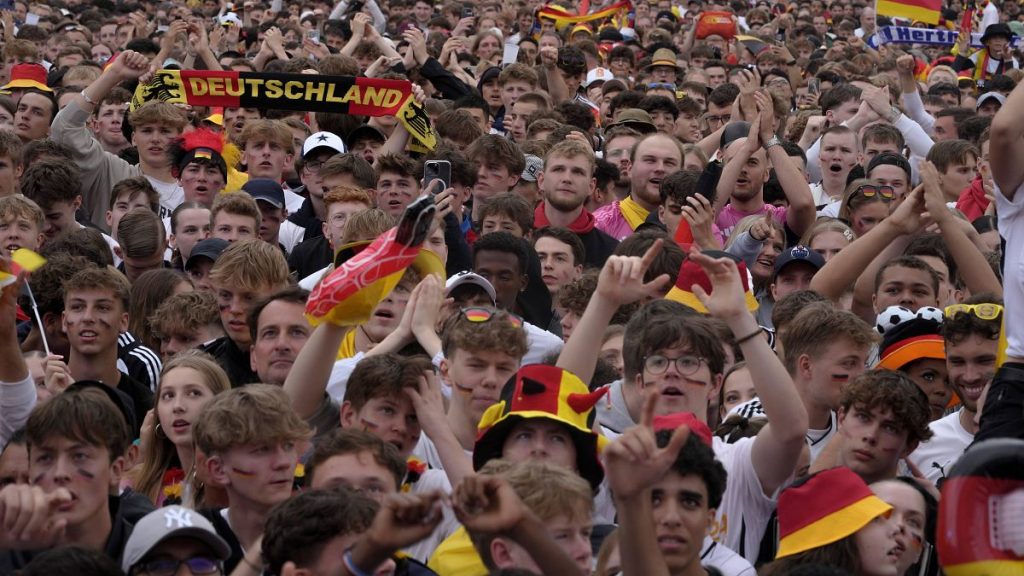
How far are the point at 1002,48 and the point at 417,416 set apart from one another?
1497cm

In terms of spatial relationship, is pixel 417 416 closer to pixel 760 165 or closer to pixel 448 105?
pixel 760 165

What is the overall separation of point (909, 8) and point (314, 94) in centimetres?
1018

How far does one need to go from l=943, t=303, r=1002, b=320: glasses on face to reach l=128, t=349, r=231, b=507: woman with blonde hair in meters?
2.80

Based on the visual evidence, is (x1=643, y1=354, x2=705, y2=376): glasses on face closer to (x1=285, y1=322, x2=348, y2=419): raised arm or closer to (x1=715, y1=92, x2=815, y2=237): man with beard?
(x1=285, y1=322, x2=348, y2=419): raised arm

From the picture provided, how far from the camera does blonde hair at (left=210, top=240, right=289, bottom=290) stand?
709 cm

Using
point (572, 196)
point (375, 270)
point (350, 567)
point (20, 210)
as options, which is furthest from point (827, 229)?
point (350, 567)

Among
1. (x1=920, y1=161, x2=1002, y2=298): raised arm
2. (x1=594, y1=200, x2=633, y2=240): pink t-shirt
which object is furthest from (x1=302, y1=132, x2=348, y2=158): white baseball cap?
(x1=920, y1=161, x2=1002, y2=298): raised arm

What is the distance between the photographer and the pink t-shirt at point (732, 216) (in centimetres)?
974

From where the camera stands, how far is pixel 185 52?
49.1ft

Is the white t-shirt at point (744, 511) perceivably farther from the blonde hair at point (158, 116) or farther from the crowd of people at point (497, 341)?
the blonde hair at point (158, 116)

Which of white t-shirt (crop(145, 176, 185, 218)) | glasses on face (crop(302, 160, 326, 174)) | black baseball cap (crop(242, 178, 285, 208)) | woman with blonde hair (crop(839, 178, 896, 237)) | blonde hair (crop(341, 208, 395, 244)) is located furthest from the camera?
white t-shirt (crop(145, 176, 185, 218))

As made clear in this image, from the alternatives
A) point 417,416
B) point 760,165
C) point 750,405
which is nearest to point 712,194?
point 760,165

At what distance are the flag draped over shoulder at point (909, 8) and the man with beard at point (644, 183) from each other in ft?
31.2

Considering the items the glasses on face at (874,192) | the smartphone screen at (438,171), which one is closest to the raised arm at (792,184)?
the glasses on face at (874,192)
